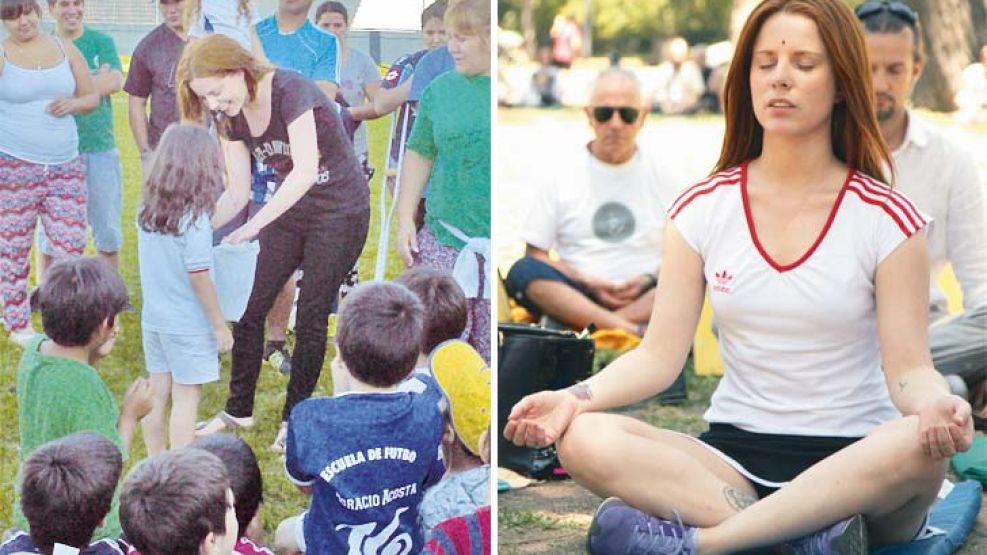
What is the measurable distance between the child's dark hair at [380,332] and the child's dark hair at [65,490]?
556mm

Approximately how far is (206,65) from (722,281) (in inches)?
49.0

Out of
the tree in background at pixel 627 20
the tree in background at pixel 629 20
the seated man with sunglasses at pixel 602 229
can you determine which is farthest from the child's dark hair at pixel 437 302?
the tree in background at pixel 627 20

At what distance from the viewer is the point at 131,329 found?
10.5 feet

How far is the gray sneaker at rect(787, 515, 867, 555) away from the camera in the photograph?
3.22 meters

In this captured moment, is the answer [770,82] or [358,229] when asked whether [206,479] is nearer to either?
[358,229]

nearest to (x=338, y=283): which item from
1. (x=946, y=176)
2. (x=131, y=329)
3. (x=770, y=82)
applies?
(x=131, y=329)

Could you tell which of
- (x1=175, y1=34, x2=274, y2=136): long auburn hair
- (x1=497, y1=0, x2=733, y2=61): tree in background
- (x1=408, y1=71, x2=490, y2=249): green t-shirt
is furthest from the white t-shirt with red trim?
(x1=497, y1=0, x2=733, y2=61): tree in background

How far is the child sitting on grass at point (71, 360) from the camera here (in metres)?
3.14

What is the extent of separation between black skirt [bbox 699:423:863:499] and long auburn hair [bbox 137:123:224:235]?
1.29 metres

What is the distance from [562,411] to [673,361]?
1.12ft

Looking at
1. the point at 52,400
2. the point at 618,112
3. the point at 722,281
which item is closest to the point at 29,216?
the point at 52,400

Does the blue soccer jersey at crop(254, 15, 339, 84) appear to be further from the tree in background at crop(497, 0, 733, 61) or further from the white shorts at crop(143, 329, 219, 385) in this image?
the tree in background at crop(497, 0, 733, 61)

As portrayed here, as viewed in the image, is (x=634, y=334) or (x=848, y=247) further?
(x=634, y=334)

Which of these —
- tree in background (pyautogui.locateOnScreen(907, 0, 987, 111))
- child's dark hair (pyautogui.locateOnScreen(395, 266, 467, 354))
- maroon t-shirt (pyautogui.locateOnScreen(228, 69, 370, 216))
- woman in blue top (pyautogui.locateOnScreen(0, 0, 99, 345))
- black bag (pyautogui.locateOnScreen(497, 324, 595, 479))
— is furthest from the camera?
tree in background (pyautogui.locateOnScreen(907, 0, 987, 111))
